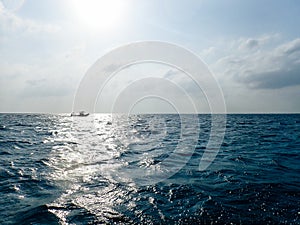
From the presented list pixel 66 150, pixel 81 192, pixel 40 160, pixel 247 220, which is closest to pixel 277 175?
pixel 247 220

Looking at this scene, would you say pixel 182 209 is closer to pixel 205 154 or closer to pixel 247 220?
pixel 247 220

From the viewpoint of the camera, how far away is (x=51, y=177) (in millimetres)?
11953

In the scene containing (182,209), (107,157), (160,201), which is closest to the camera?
(182,209)

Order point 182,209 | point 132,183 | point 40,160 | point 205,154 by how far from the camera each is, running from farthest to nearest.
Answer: point 205,154 → point 40,160 → point 132,183 → point 182,209

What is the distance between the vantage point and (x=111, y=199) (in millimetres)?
9141

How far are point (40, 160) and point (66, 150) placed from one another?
414cm

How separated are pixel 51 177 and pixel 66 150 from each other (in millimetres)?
8190

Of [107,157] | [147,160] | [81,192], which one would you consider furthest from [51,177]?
[147,160]

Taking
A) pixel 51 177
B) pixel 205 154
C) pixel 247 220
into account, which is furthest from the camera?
pixel 205 154

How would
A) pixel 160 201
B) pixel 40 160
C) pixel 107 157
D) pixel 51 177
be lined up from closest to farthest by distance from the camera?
pixel 160 201, pixel 51 177, pixel 40 160, pixel 107 157

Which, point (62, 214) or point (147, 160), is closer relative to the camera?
point (62, 214)

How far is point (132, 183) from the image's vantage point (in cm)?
1123

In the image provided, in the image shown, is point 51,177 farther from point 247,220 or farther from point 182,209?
point 247,220

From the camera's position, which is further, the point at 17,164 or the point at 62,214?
the point at 17,164
